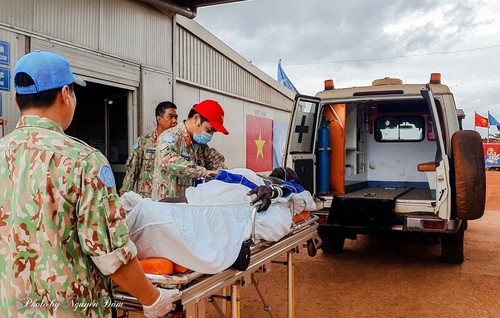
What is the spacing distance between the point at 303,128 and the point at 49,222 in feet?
14.9

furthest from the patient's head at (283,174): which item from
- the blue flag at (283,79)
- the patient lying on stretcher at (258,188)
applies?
the blue flag at (283,79)

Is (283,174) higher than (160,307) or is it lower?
higher

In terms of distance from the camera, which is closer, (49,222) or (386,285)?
(49,222)

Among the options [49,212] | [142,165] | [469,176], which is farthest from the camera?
[142,165]

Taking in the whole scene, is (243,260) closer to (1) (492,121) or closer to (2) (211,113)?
(2) (211,113)

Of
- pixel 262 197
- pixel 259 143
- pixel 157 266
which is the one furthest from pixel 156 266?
pixel 259 143

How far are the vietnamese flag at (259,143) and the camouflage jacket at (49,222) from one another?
282 inches

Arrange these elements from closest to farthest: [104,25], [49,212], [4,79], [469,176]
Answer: [49,212] < [4,79] < [469,176] < [104,25]

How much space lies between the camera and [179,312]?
1.79 metres

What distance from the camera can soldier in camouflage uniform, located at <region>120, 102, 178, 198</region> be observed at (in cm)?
468

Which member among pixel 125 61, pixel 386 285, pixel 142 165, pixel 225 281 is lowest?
pixel 386 285

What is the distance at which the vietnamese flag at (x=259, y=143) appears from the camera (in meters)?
8.66

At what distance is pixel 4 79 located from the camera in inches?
142

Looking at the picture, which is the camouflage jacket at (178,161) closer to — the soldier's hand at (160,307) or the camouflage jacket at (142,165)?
the camouflage jacket at (142,165)
